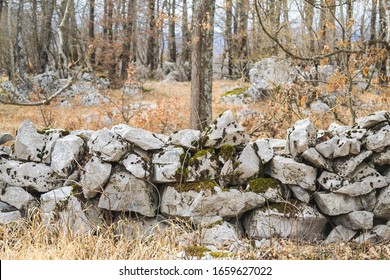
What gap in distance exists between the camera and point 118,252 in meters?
3.72

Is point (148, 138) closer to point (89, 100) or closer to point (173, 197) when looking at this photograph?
point (173, 197)

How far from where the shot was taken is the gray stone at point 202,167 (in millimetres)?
4684

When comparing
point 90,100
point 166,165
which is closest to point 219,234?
point 166,165

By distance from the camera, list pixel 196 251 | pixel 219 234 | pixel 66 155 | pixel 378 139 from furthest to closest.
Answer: pixel 66 155 < pixel 378 139 < pixel 219 234 < pixel 196 251

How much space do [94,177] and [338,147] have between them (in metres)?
2.87

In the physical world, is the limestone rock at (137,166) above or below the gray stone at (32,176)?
above

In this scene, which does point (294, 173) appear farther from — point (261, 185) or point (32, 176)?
point (32, 176)

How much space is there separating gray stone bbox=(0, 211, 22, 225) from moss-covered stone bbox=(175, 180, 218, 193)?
6.43 feet

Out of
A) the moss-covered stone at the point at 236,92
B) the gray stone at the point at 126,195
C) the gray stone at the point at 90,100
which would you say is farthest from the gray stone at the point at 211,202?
the gray stone at the point at 90,100

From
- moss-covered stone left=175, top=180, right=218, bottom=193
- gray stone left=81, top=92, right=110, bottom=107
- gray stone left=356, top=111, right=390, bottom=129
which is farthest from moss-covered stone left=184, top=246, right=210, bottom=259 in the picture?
A: gray stone left=81, top=92, right=110, bottom=107

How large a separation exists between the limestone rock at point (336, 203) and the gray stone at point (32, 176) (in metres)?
3.22

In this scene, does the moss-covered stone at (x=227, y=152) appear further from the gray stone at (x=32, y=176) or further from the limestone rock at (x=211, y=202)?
the gray stone at (x=32, y=176)

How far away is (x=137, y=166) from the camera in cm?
465
